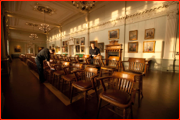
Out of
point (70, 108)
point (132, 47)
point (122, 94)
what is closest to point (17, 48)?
point (132, 47)

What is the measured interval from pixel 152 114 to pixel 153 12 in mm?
6846

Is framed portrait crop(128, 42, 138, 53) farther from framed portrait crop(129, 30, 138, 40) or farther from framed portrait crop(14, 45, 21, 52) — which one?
framed portrait crop(14, 45, 21, 52)

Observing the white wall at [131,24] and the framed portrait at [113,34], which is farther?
the framed portrait at [113,34]

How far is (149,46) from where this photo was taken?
6195 mm

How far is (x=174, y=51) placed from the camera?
5.25 metres

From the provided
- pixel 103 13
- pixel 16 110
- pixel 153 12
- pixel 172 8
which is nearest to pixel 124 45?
pixel 153 12

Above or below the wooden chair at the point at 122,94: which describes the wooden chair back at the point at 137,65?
above

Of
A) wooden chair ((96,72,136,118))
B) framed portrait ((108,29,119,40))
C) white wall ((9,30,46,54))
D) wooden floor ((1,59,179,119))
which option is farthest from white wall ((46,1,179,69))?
white wall ((9,30,46,54))

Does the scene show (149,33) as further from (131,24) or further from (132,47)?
(131,24)

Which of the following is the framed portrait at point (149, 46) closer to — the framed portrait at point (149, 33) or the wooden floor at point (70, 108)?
the framed portrait at point (149, 33)

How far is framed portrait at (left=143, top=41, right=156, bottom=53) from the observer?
603 centimetres

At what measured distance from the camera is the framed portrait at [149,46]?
6.03 metres

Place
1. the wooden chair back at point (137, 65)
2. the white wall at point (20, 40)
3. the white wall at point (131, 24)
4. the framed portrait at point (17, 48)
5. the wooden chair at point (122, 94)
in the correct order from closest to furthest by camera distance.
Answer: the wooden chair at point (122, 94)
the wooden chair back at point (137, 65)
the white wall at point (131, 24)
the white wall at point (20, 40)
the framed portrait at point (17, 48)

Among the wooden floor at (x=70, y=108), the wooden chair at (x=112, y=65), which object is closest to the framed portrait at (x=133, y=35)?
the wooden chair at (x=112, y=65)
